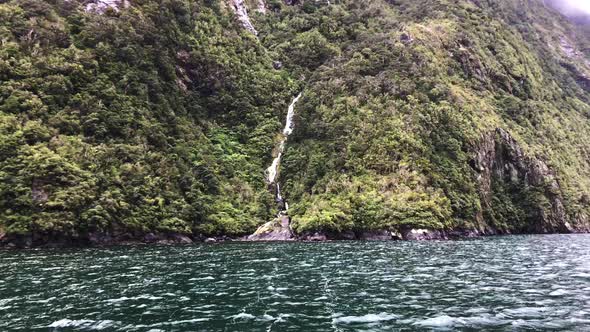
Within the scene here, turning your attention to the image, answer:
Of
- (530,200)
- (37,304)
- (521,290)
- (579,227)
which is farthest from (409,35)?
(37,304)

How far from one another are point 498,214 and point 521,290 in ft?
292

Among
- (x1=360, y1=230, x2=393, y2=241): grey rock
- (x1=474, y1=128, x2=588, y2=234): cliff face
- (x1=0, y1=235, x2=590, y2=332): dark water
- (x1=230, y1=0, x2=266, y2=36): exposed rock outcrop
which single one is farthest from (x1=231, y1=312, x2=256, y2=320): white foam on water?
(x1=230, y1=0, x2=266, y2=36): exposed rock outcrop

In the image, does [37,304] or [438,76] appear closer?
[37,304]

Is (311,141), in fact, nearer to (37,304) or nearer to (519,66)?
(37,304)

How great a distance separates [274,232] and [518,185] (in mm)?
76357

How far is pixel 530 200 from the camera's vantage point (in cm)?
10919

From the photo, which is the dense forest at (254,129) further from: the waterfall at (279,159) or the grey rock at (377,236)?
the waterfall at (279,159)

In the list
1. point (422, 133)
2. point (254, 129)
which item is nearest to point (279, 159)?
point (254, 129)

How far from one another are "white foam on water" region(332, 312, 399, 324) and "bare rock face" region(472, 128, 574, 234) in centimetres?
9017

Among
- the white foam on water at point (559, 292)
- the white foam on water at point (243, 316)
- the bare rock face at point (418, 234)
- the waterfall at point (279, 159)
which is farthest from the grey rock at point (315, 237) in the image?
the white foam on water at point (243, 316)

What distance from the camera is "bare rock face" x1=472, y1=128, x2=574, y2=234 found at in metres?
106

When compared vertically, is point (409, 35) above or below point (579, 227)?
above

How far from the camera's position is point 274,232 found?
253ft

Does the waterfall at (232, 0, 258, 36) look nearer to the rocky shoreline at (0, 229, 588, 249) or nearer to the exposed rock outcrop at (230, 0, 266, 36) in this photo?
the exposed rock outcrop at (230, 0, 266, 36)
